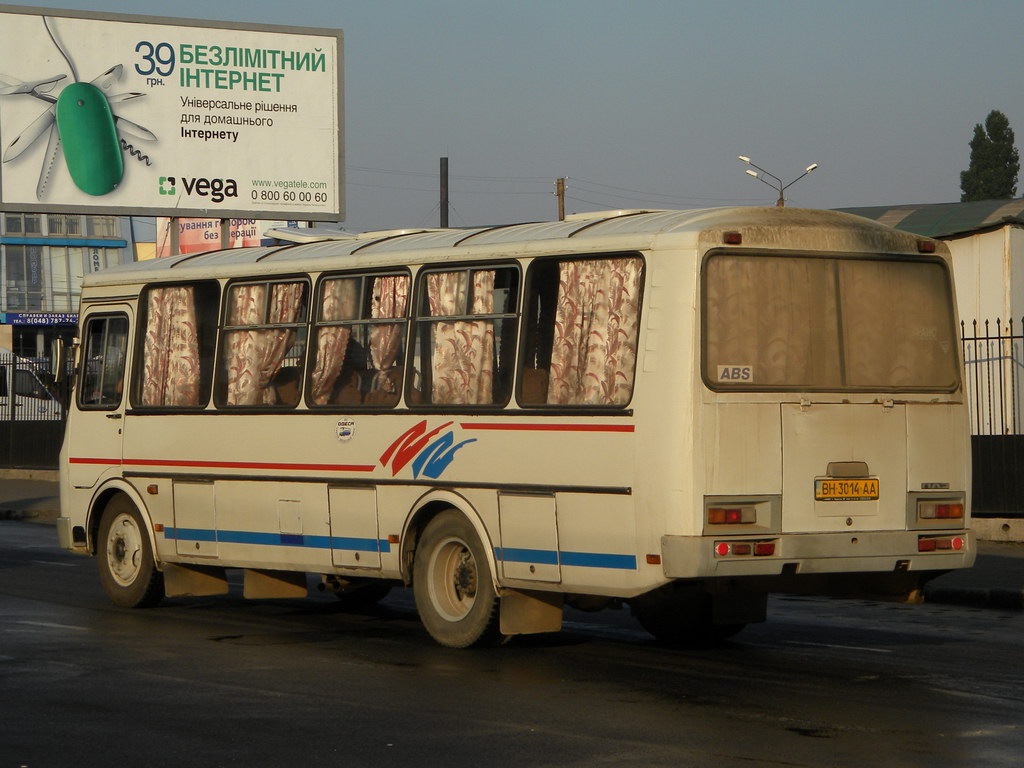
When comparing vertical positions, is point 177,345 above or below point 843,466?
above

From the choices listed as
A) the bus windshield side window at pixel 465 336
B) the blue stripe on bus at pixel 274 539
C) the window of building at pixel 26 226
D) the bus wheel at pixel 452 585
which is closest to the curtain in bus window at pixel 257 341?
the blue stripe on bus at pixel 274 539

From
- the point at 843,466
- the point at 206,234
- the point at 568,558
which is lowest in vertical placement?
the point at 568,558

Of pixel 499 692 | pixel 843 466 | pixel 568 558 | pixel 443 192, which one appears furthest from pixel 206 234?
pixel 499 692

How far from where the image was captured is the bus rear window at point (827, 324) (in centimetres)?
1110

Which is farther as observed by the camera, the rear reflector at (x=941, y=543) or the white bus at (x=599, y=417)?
the rear reflector at (x=941, y=543)

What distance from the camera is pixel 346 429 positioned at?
13414mm

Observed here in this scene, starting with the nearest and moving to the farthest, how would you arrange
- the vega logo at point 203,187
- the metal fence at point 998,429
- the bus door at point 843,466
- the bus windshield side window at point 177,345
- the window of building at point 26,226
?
the bus door at point 843,466 → the bus windshield side window at point 177,345 → the metal fence at point 998,429 → the vega logo at point 203,187 → the window of building at point 26,226

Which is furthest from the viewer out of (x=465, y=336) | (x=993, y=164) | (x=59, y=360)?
(x=993, y=164)

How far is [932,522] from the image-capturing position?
11.6m

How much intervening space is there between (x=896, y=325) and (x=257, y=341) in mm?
5166

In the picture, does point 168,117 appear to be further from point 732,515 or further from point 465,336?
point 732,515

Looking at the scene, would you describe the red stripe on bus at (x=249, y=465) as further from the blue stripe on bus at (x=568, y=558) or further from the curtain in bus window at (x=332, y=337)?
the blue stripe on bus at (x=568, y=558)

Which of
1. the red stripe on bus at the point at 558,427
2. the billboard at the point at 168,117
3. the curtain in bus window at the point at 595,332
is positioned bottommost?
the red stripe on bus at the point at 558,427

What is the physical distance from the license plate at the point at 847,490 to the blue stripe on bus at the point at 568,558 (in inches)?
48.8
